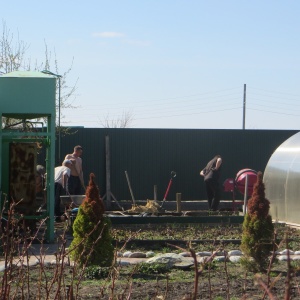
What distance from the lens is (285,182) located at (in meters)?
18.1

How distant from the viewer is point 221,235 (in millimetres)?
14891

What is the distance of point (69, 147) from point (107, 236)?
14.6 metres

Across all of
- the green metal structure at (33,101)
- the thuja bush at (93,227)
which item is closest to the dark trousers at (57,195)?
the green metal structure at (33,101)

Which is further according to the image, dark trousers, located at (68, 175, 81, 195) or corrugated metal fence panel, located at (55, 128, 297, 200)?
corrugated metal fence panel, located at (55, 128, 297, 200)

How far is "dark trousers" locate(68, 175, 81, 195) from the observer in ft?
63.7

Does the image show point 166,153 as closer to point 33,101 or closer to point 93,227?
point 33,101

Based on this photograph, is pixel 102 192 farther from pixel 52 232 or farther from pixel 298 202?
pixel 52 232

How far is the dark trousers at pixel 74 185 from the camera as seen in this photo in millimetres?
19406

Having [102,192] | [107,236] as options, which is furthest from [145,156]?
[107,236]

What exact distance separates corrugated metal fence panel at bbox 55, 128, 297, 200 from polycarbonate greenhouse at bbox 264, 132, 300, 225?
593 centimetres

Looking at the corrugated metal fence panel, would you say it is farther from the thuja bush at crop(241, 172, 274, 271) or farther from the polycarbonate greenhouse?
the thuja bush at crop(241, 172, 274, 271)

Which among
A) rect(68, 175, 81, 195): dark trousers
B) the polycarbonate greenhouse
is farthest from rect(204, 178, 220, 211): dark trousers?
rect(68, 175, 81, 195): dark trousers

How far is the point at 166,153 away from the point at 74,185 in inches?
251

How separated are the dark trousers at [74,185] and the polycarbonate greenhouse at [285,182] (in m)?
4.63
